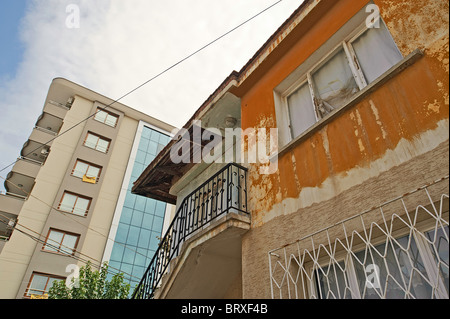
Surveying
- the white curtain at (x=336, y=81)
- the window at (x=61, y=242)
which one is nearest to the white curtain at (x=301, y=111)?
the white curtain at (x=336, y=81)

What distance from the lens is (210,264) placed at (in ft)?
17.7

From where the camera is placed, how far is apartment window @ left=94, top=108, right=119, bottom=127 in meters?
26.2

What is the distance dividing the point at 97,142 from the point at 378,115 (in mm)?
24743

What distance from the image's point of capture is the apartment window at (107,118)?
86.1 ft

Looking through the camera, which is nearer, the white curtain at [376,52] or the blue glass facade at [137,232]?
the white curtain at [376,52]

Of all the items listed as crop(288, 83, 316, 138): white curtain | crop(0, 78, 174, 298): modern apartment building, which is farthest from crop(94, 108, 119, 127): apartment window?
crop(288, 83, 316, 138): white curtain

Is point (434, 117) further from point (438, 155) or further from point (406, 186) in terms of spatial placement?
point (406, 186)

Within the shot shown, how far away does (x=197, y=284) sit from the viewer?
221 inches

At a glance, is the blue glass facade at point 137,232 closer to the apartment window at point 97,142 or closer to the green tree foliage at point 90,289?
the apartment window at point 97,142

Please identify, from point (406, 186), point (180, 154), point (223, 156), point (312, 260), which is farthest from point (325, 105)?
point (180, 154)

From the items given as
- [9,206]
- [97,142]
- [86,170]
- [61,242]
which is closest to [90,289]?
[61,242]

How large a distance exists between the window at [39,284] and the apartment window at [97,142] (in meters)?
10.2

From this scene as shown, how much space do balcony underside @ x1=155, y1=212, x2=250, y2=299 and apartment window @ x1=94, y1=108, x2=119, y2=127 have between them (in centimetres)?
2350

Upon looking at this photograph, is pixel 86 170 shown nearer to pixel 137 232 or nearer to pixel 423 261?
pixel 137 232
